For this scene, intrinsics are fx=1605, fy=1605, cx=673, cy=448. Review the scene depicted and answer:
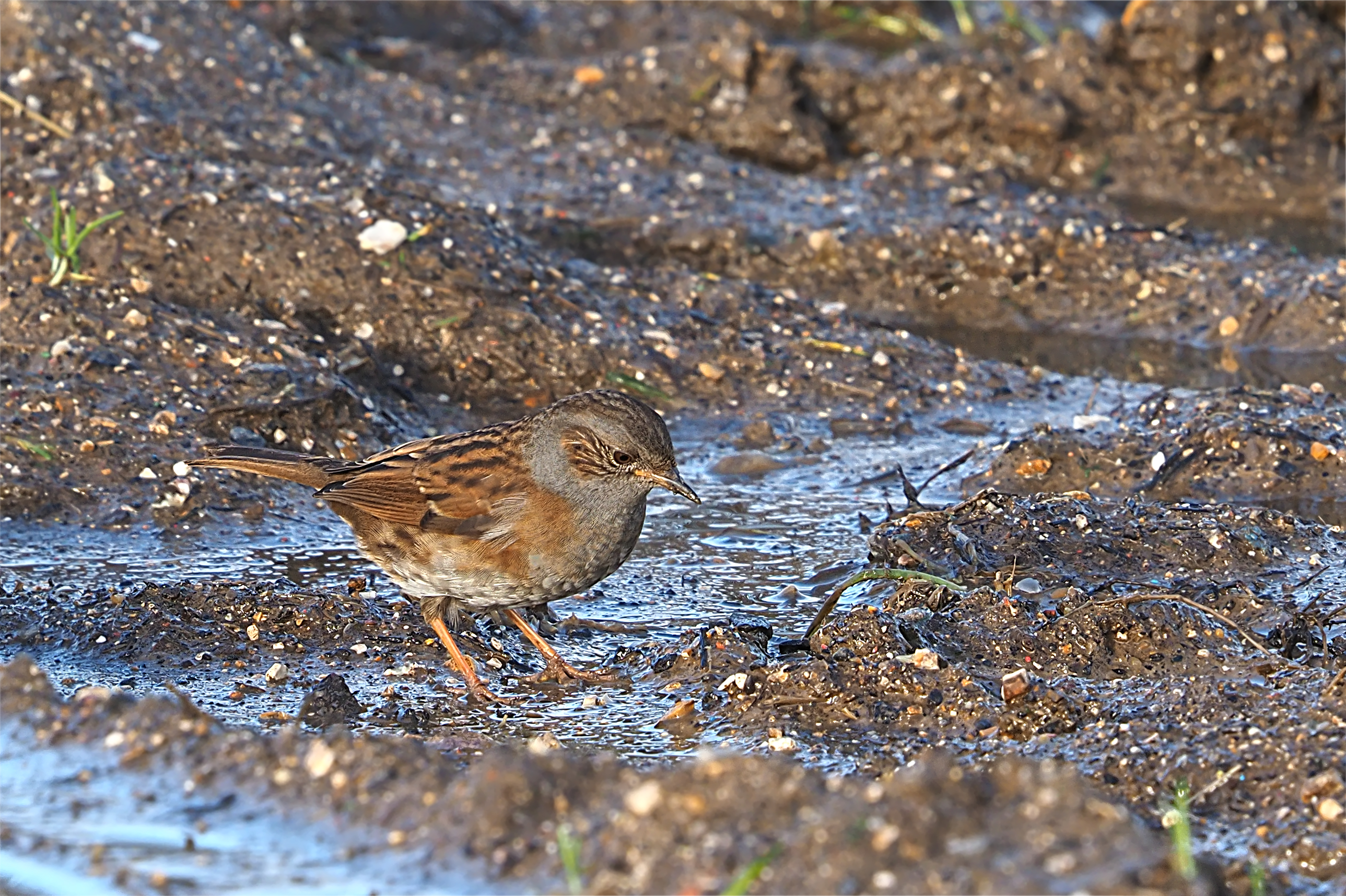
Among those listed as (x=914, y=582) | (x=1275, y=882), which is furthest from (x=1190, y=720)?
(x=914, y=582)

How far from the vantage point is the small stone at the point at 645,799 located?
11.2ft

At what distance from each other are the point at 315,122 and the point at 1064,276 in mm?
4872

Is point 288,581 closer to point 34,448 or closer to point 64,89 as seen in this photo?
point 34,448

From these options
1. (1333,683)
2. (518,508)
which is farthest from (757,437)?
(1333,683)

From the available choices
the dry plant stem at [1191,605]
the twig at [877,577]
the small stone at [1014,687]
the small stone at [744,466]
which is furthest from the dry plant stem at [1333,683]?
the small stone at [744,466]

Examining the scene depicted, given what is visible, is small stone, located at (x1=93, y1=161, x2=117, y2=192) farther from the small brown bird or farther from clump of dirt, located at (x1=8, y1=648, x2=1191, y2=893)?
clump of dirt, located at (x1=8, y1=648, x2=1191, y2=893)

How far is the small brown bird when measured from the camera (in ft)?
17.4

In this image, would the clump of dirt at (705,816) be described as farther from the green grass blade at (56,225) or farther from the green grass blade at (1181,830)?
the green grass blade at (56,225)

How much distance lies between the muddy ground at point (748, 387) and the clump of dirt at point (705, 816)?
0.01 meters

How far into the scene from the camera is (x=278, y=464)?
5.86 m

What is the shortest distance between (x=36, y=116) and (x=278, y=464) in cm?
383

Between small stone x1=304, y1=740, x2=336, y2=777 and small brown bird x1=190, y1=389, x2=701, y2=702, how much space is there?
125cm

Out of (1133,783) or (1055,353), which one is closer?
(1133,783)

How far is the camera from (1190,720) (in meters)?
A: 4.46
